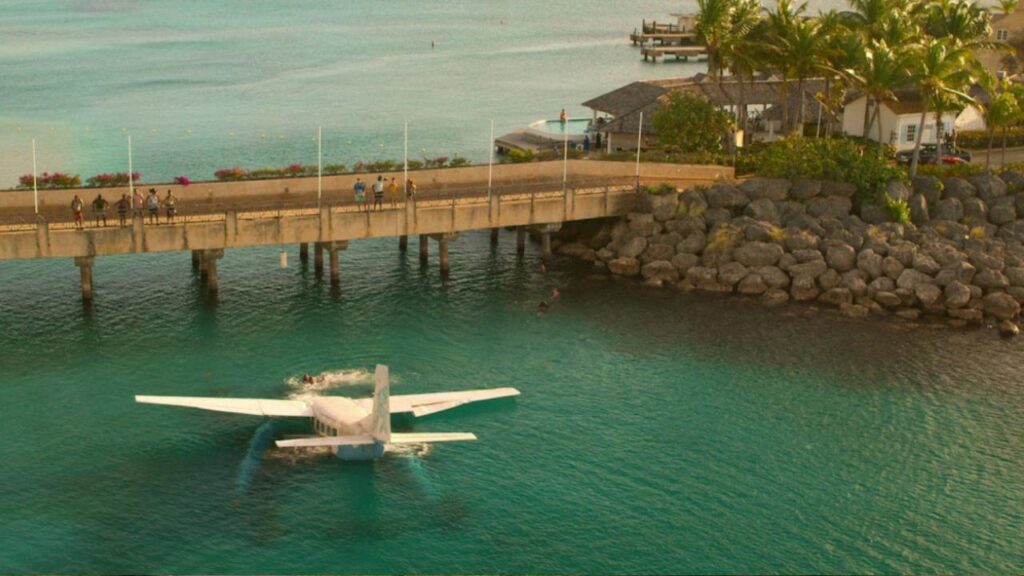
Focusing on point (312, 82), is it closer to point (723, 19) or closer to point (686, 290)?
point (723, 19)

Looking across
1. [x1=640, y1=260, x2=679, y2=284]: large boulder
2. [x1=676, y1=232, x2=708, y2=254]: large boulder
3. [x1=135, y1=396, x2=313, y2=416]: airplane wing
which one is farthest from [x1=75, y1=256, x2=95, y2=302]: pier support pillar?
[x1=676, y1=232, x2=708, y2=254]: large boulder

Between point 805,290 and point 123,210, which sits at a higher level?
point 123,210

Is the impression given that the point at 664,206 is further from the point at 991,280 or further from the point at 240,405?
the point at 240,405

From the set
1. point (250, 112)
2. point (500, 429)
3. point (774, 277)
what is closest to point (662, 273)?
point (774, 277)

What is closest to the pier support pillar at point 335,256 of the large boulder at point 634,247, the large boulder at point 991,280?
the large boulder at point 634,247

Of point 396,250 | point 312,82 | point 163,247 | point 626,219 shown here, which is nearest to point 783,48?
point 626,219

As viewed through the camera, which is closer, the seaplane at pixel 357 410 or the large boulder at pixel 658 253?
the seaplane at pixel 357 410

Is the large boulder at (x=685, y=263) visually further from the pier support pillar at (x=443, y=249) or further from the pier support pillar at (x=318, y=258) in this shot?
the pier support pillar at (x=318, y=258)
